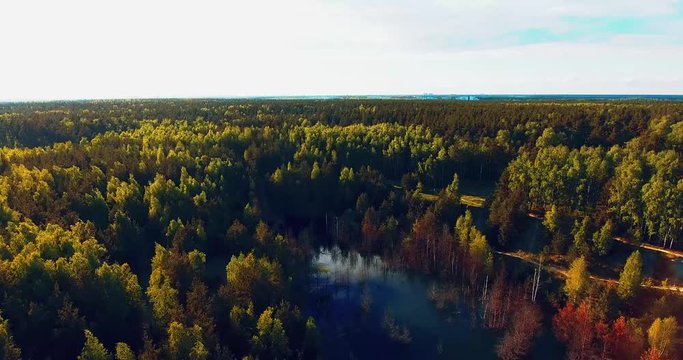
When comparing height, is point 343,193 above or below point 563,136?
below

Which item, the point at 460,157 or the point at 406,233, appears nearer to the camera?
the point at 406,233

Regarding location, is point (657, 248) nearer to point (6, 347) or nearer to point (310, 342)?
point (310, 342)

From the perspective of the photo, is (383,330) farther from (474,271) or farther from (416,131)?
(416,131)

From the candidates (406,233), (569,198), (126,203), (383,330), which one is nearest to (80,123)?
(126,203)

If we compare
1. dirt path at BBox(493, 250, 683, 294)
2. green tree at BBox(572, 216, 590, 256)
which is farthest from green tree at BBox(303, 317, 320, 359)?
green tree at BBox(572, 216, 590, 256)

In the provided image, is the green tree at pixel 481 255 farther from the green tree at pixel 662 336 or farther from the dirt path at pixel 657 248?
the dirt path at pixel 657 248

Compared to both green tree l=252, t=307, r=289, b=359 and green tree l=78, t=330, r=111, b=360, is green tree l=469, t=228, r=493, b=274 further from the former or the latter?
green tree l=78, t=330, r=111, b=360

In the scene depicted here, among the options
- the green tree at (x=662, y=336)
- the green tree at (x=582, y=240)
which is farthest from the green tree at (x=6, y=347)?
the green tree at (x=582, y=240)

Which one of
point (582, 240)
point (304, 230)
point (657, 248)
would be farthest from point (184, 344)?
point (657, 248)
